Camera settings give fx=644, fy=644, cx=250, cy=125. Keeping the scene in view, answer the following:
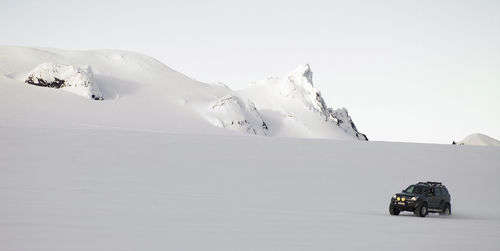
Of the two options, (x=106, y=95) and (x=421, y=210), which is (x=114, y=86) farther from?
(x=421, y=210)

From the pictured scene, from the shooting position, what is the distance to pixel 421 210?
26266mm

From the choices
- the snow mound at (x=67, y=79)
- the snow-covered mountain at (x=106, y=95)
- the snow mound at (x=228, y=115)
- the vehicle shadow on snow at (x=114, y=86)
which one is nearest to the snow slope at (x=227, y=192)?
the snow-covered mountain at (x=106, y=95)

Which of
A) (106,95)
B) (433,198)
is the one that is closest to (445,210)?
(433,198)

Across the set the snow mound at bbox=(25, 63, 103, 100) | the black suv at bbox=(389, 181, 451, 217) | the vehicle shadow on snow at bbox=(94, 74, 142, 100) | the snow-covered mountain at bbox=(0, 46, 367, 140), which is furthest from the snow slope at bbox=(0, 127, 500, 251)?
the vehicle shadow on snow at bbox=(94, 74, 142, 100)

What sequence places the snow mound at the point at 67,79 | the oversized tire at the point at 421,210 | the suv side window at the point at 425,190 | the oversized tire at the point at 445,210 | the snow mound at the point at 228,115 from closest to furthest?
the oversized tire at the point at 421,210 < the suv side window at the point at 425,190 < the oversized tire at the point at 445,210 < the snow mound at the point at 67,79 < the snow mound at the point at 228,115

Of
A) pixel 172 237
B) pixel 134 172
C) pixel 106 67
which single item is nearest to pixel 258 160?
pixel 134 172

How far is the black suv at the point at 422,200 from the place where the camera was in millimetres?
25750

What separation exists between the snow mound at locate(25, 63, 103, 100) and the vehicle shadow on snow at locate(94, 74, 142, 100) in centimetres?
516

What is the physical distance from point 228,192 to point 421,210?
26.8 feet

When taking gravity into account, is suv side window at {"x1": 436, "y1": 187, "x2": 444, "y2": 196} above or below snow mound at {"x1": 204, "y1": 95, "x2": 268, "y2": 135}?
below

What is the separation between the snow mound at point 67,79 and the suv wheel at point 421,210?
11956cm

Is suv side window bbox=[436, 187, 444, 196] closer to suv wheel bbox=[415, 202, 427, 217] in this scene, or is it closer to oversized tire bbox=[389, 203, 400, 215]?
suv wheel bbox=[415, 202, 427, 217]

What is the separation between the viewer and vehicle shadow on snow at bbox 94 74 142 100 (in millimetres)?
153775

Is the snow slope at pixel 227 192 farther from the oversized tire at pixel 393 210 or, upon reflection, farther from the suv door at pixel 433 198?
the suv door at pixel 433 198
